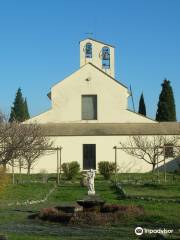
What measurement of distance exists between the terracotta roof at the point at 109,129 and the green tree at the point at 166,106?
55.9 ft

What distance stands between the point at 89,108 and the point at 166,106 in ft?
64.5

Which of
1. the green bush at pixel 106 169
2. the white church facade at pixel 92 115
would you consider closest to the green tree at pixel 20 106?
the white church facade at pixel 92 115

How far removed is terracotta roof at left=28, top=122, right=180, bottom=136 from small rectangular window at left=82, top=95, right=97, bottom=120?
3.35ft

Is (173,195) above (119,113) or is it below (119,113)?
below

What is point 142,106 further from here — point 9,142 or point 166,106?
point 9,142

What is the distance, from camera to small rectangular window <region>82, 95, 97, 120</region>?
2064 inches

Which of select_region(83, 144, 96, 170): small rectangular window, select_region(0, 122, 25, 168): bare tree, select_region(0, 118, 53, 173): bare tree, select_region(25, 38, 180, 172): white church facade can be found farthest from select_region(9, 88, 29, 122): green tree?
select_region(0, 122, 25, 168): bare tree

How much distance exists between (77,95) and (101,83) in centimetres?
252

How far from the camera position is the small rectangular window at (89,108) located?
5244 cm

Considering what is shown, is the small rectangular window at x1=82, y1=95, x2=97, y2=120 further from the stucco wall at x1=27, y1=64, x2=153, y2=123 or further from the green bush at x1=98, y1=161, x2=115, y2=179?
the green bush at x1=98, y1=161, x2=115, y2=179

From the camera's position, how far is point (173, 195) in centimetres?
2645

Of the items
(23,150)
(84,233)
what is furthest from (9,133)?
(84,233)

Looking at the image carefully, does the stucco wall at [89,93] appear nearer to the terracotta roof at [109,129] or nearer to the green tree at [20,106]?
the terracotta roof at [109,129]

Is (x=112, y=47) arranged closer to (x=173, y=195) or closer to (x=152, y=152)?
(x=152, y=152)
